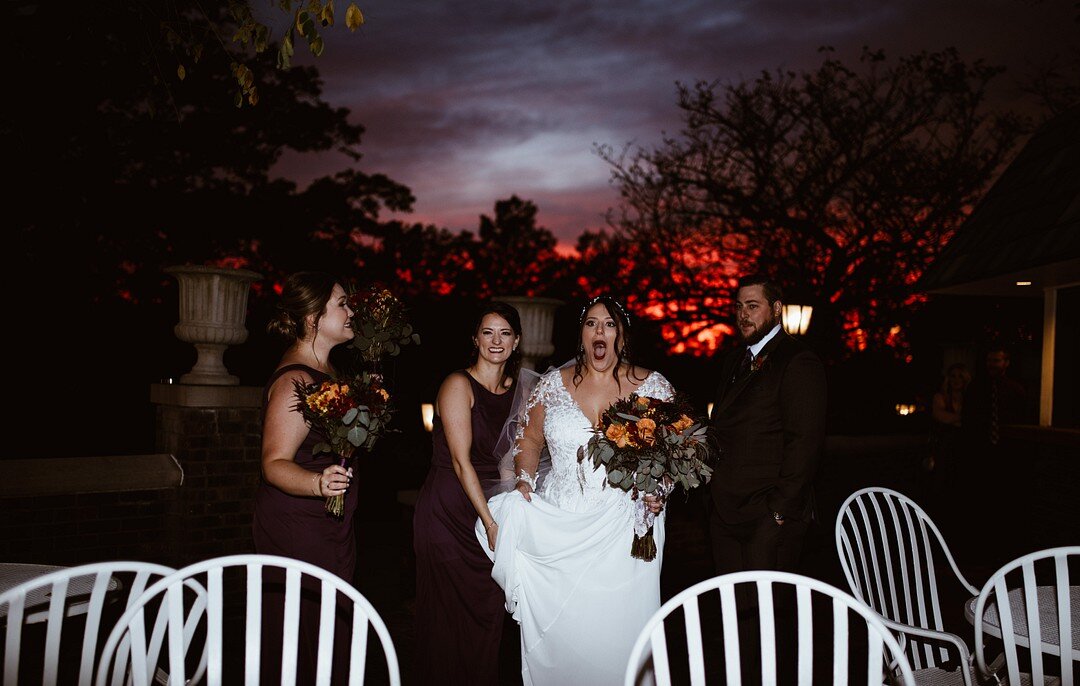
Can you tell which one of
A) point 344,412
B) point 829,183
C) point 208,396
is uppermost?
point 829,183

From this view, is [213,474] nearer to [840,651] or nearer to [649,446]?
[649,446]

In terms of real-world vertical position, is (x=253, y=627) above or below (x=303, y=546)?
above

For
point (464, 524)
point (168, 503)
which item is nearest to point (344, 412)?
point (464, 524)

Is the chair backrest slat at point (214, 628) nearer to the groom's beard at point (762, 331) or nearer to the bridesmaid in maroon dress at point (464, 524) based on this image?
the bridesmaid in maroon dress at point (464, 524)

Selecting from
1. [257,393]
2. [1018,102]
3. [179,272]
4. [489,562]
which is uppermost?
[1018,102]

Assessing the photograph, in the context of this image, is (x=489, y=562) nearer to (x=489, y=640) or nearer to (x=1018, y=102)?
(x=489, y=640)

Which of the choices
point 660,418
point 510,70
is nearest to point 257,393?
point 660,418

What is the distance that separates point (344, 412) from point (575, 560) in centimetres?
134

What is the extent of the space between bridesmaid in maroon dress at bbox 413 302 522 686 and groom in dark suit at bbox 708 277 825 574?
1.13 meters

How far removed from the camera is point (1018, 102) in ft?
44.2

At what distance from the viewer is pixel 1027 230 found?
5840mm

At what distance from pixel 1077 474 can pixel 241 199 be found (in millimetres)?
13008

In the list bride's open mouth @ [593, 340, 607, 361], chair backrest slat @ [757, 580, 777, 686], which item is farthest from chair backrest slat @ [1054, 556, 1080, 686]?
bride's open mouth @ [593, 340, 607, 361]

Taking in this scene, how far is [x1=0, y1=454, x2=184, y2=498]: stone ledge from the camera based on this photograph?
456 centimetres
